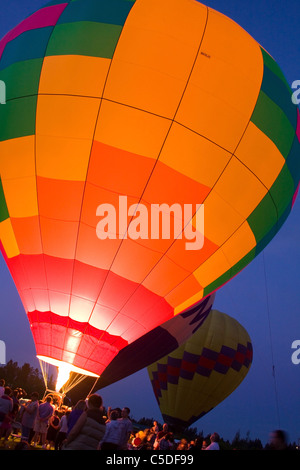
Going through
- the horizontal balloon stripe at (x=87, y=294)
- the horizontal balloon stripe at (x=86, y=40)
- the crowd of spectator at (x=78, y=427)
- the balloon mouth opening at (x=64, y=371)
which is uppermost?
the horizontal balloon stripe at (x=86, y=40)

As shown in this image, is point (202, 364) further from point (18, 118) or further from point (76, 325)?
point (18, 118)

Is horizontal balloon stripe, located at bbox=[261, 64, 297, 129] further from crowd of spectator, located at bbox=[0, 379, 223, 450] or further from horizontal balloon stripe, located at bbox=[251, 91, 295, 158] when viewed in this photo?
crowd of spectator, located at bbox=[0, 379, 223, 450]

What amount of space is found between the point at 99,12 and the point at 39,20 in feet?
3.35

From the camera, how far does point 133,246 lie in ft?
21.1

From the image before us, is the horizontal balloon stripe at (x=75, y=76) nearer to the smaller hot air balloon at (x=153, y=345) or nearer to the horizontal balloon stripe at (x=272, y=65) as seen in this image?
the horizontal balloon stripe at (x=272, y=65)

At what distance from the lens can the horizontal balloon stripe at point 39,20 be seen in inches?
272

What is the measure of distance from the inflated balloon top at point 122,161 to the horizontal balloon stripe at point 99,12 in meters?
0.02

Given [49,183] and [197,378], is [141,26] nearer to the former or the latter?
[49,183]

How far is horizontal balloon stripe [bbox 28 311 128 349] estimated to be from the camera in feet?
21.1

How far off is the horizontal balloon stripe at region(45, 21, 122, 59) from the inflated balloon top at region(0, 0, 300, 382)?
2cm

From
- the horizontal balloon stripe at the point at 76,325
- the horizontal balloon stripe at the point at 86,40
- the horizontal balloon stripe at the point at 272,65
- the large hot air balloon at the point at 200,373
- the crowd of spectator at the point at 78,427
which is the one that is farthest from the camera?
the large hot air balloon at the point at 200,373

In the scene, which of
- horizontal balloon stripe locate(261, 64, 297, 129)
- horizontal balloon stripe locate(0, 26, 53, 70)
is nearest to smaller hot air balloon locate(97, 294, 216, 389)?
horizontal balloon stripe locate(261, 64, 297, 129)

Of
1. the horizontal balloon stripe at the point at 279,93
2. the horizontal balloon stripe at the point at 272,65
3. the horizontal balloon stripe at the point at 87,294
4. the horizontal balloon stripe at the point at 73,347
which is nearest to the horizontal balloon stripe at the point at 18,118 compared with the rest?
the horizontal balloon stripe at the point at 87,294
